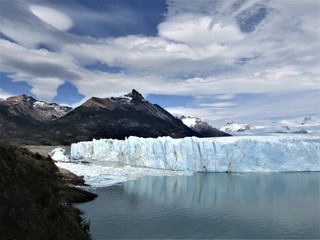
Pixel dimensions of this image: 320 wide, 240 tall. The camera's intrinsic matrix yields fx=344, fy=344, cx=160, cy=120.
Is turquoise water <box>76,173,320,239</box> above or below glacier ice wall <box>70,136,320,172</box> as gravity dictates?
below

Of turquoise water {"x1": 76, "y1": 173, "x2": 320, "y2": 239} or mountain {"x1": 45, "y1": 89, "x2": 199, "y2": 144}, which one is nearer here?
turquoise water {"x1": 76, "y1": 173, "x2": 320, "y2": 239}

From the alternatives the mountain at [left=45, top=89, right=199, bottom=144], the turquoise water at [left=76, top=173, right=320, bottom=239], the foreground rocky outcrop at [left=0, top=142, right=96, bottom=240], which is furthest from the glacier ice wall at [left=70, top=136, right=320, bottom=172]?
the mountain at [left=45, top=89, right=199, bottom=144]

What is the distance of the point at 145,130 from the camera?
182 m

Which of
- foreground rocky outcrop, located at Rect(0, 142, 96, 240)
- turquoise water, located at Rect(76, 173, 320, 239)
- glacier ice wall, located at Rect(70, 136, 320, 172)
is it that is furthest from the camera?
glacier ice wall, located at Rect(70, 136, 320, 172)

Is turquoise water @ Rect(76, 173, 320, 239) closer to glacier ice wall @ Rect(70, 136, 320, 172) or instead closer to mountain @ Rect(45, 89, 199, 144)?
glacier ice wall @ Rect(70, 136, 320, 172)

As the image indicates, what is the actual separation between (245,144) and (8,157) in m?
32.3

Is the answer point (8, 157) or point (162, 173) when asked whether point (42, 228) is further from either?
point (162, 173)

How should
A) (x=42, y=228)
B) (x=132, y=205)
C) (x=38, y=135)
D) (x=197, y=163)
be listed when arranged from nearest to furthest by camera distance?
1. (x=42, y=228)
2. (x=132, y=205)
3. (x=197, y=163)
4. (x=38, y=135)

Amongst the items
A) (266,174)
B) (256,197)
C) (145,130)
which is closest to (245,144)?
(266,174)

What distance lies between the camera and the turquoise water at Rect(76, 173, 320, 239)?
58.6 ft

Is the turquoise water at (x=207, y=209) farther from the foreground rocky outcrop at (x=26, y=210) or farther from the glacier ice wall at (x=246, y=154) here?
the foreground rocky outcrop at (x=26, y=210)

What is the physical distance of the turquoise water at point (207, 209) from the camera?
17859 millimetres

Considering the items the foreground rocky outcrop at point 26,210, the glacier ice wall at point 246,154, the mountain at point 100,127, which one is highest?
the mountain at point 100,127

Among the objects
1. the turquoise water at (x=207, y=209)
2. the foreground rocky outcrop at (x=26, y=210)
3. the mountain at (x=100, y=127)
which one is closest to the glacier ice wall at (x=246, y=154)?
the turquoise water at (x=207, y=209)
